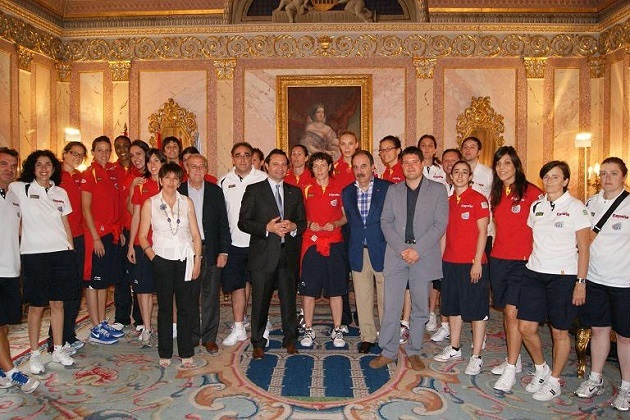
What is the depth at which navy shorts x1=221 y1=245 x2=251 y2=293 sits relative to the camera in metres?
5.21

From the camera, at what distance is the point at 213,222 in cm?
498

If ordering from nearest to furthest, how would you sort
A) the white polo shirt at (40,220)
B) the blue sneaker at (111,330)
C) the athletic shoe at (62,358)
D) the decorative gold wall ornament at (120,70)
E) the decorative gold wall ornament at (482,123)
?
the white polo shirt at (40,220) → the athletic shoe at (62,358) → the blue sneaker at (111,330) → the decorative gold wall ornament at (482,123) → the decorative gold wall ornament at (120,70)

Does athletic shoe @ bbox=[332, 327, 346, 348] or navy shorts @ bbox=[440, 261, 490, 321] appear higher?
navy shorts @ bbox=[440, 261, 490, 321]

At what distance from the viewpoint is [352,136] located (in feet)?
18.6

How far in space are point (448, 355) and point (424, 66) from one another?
22.3 ft

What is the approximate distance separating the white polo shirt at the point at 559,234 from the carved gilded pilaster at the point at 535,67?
704 centimetres

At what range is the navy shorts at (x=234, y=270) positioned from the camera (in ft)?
17.1

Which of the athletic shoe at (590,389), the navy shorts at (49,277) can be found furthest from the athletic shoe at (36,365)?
the athletic shoe at (590,389)

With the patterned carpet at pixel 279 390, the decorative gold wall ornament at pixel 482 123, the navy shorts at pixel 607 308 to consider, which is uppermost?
the decorative gold wall ornament at pixel 482 123

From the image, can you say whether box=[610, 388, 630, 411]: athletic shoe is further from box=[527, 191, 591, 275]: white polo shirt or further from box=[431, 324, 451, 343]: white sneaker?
box=[431, 324, 451, 343]: white sneaker

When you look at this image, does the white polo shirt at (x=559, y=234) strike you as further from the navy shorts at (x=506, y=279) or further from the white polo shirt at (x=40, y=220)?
the white polo shirt at (x=40, y=220)

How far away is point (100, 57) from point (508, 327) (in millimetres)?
9371

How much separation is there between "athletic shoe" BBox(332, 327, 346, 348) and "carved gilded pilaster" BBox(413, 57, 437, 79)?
6.44 meters

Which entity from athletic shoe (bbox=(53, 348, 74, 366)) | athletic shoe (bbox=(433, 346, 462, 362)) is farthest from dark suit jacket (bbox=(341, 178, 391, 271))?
athletic shoe (bbox=(53, 348, 74, 366))
